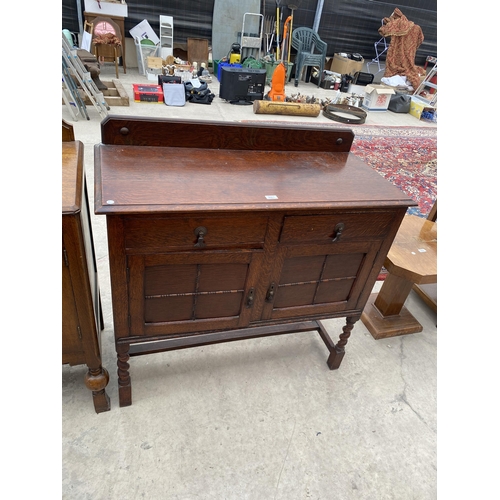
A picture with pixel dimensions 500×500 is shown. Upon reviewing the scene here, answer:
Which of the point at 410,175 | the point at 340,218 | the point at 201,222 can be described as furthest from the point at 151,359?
the point at 410,175

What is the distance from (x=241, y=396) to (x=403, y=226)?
5.05 feet

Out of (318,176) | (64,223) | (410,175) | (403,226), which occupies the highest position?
(318,176)

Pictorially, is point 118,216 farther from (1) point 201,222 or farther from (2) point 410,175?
(2) point 410,175

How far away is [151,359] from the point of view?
1.89 meters

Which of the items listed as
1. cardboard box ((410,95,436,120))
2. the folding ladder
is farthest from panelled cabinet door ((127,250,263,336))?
cardboard box ((410,95,436,120))

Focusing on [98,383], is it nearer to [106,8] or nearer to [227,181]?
[227,181]

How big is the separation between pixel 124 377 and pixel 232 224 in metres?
0.89

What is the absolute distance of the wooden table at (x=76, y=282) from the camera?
3.45ft

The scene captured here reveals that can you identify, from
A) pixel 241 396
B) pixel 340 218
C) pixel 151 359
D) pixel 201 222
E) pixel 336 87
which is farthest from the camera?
pixel 336 87

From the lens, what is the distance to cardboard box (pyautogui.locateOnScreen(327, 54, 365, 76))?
8.47 meters

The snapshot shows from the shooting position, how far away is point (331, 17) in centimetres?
822

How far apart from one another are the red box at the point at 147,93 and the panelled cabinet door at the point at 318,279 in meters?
4.86

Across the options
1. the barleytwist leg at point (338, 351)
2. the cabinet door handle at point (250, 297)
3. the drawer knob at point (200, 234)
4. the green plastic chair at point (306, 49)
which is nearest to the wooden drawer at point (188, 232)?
the drawer knob at point (200, 234)

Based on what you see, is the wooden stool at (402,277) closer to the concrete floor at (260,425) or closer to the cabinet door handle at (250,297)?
the concrete floor at (260,425)
